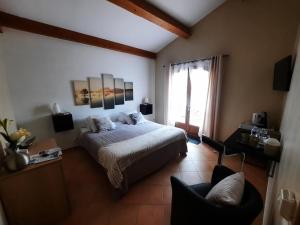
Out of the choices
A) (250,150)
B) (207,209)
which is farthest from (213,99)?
(207,209)

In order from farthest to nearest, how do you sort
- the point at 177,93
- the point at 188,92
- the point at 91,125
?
the point at 177,93 < the point at 188,92 < the point at 91,125

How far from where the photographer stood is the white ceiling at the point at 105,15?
89.7 inches

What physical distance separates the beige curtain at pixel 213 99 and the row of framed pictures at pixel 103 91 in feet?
7.43

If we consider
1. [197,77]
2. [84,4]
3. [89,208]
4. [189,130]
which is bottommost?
[89,208]

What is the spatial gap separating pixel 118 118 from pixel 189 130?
2.05m

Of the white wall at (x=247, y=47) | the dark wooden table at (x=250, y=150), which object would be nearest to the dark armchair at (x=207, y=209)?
the dark wooden table at (x=250, y=150)

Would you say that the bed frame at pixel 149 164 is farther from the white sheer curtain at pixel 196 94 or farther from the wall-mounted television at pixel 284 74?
the wall-mounted television at pixel 284 74

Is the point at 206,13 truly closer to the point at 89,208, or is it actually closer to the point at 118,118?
the point at 118,118

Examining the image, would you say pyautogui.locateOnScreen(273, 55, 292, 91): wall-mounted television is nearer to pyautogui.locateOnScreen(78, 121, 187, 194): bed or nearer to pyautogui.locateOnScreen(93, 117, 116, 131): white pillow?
pyautogui.locateOnScreen(78, 121, 187, 194): bed

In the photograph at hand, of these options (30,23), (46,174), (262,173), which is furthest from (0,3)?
(262,173)

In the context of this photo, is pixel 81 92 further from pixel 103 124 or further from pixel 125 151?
pixel 125 151

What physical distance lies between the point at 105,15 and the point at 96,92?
170cm

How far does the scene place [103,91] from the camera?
3646mm

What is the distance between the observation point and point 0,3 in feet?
6.93
